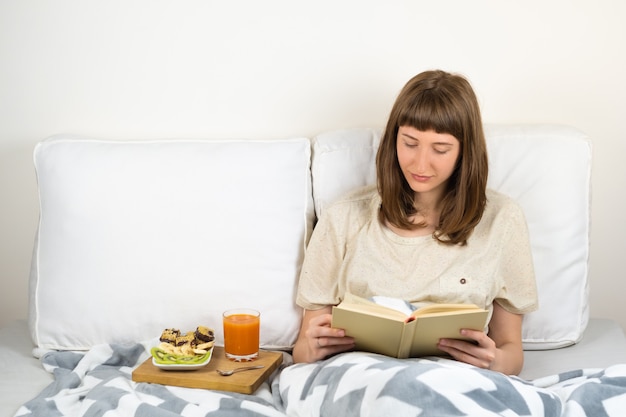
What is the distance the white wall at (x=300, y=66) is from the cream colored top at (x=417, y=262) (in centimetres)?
44

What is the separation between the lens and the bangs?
70.0 inches

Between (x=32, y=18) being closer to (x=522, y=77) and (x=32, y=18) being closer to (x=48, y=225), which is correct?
(x=48, y=225)

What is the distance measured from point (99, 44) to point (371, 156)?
0.84 m

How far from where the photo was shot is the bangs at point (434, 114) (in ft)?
5.83

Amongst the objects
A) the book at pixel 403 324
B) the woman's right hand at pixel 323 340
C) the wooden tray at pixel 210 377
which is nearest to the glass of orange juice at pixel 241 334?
the wooden tray at pixel 210 377

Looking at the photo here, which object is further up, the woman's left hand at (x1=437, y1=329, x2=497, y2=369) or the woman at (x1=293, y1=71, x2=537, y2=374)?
the woman at (x1=293, y1=71, x2=537, y2=374)

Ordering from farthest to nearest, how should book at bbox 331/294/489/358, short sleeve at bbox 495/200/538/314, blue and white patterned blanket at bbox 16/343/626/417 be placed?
short sleeve at bbox 495/200/538/314 < book at bbox 331/294/489/358 < blue and white patterned blanket at bbox 16/343/626/417

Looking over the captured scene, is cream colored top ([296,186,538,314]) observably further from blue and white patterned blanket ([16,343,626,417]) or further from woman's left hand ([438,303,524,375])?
blue and white patterned blanket ([16,343,626,417])

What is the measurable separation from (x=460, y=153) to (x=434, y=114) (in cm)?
13

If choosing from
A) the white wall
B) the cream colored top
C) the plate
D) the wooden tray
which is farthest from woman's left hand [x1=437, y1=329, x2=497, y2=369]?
the white wall

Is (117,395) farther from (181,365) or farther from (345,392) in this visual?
(345,392)

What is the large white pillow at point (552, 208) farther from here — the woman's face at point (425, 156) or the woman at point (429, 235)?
the woman's face at point (425, 156)

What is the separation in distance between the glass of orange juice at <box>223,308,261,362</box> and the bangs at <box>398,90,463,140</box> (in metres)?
0.58

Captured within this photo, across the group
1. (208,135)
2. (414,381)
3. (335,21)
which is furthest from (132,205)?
(414,381)
